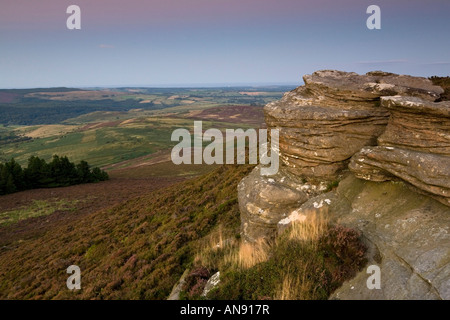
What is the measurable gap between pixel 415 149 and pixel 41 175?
7163cm

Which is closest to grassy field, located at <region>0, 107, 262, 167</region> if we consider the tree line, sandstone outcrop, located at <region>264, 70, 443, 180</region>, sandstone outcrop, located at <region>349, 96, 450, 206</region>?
the tree line

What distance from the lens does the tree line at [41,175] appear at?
5578cm

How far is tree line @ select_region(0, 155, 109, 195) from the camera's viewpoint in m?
55.8

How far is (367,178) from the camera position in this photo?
10508mm

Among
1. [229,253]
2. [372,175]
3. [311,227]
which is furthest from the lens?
[229,253]

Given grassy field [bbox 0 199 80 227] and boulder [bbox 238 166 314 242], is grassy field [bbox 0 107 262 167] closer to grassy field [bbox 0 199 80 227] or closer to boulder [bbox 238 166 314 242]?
grassy field [bbox 0 199 80 227]

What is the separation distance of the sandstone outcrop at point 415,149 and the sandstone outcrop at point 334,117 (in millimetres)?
1218

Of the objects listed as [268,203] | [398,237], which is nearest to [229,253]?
[268,203]

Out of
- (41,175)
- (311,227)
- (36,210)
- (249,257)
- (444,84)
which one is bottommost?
(36,210)

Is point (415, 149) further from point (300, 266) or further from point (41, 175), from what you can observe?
point (41, 175)

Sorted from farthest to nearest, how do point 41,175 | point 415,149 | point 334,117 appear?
1. point 41,175
2. point 334,117
3. point 415,149

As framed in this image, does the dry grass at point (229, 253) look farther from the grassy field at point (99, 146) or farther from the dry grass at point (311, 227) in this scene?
the grassy field at point (99, 146)

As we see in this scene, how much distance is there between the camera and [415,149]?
9.32 m

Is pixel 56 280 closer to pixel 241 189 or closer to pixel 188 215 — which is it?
pixel 188 215
